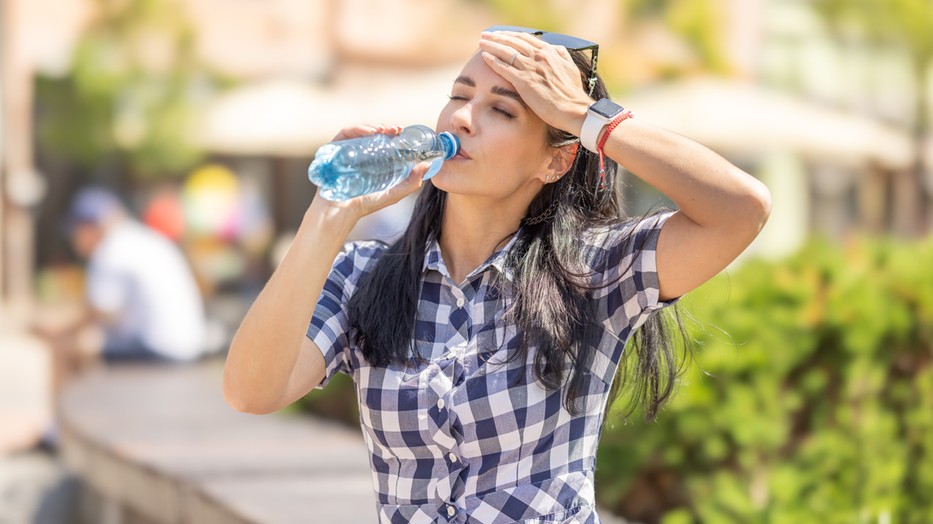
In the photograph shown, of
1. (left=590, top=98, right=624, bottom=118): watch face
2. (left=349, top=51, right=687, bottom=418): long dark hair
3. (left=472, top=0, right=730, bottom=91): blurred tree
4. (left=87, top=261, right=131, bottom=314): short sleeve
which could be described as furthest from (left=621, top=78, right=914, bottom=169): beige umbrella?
(left=590, top=98, right=624, bottom=118): watch face

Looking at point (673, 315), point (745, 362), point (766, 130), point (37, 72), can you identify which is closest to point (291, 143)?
point (37, 72)

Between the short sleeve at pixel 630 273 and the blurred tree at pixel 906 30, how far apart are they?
1722 cm

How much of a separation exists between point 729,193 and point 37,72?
48.6 ft

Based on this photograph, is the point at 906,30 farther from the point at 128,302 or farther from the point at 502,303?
the point at 502,303

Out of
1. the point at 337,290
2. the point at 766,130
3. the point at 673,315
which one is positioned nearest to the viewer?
the point at 337,290

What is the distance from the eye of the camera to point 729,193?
6.43 ft

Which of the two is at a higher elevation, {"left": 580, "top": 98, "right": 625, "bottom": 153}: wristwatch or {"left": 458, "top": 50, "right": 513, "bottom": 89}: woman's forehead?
{"left": 458, "top": 50, "right": 513, "bottom": 89}: woman's forehead

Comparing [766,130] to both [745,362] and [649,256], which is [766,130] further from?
[649,256]

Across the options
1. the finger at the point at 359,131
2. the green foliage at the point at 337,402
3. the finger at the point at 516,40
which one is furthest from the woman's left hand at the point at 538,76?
the green foliage at the point at 337,402

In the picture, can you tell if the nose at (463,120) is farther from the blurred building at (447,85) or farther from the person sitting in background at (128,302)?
the blurred building at (447,85)

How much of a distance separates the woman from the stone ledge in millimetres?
1446

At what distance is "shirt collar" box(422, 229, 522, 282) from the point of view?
2.15 m

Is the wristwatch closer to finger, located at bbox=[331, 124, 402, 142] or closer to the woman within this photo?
the woman

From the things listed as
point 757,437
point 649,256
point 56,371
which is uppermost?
point 649,256
